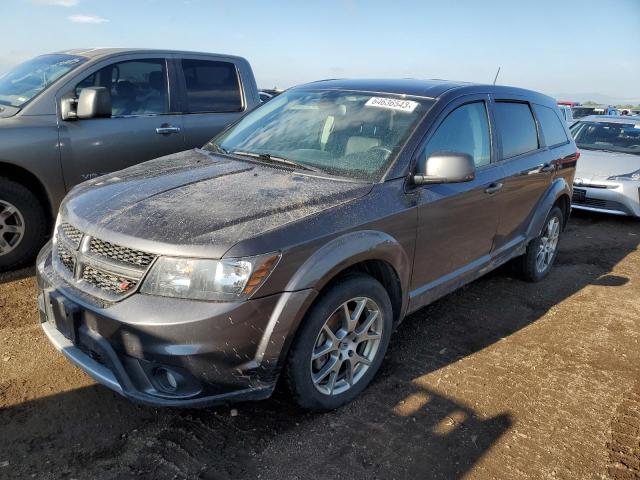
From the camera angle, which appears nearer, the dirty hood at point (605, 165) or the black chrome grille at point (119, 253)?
the black chrome grille at point (119, 253)

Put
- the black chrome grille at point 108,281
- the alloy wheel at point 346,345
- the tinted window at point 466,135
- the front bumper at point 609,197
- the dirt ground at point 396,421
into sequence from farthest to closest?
the front bumper at point 609,197
the tinted window at point 466,135
the alloy wheel at point 346,345
the dirt ground at point 396,421
the black chrome grille at point 108,281

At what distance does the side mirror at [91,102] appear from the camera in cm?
438

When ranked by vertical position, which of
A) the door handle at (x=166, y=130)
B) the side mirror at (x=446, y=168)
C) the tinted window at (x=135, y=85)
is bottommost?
the door handle at (x=166, y=130)

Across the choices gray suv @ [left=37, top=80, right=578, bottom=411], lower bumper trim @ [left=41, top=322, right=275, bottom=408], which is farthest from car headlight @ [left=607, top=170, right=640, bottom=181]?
lower bumper trim @ [left=41, top=322, right=275, bottom=408]

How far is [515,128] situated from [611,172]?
14.3ft

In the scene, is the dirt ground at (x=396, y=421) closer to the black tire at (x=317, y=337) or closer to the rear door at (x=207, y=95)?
the black tire at (x=317, y=337)

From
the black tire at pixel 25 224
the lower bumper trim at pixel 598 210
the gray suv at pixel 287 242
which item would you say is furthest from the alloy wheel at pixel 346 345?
the lower bumper trim at pixel 598 210

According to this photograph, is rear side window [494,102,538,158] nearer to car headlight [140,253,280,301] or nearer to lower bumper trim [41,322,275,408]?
car headlight [140,253,280,301]

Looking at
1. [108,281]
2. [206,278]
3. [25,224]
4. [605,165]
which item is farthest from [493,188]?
[605,165]

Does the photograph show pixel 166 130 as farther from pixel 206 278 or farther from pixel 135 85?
pixel 206 278

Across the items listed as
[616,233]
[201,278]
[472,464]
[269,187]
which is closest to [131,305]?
[201,278]

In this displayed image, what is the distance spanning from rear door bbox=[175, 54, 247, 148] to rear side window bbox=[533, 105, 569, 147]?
113 inches

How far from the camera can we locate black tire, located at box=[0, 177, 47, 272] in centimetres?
416

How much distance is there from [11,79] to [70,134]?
1160 millimetres
